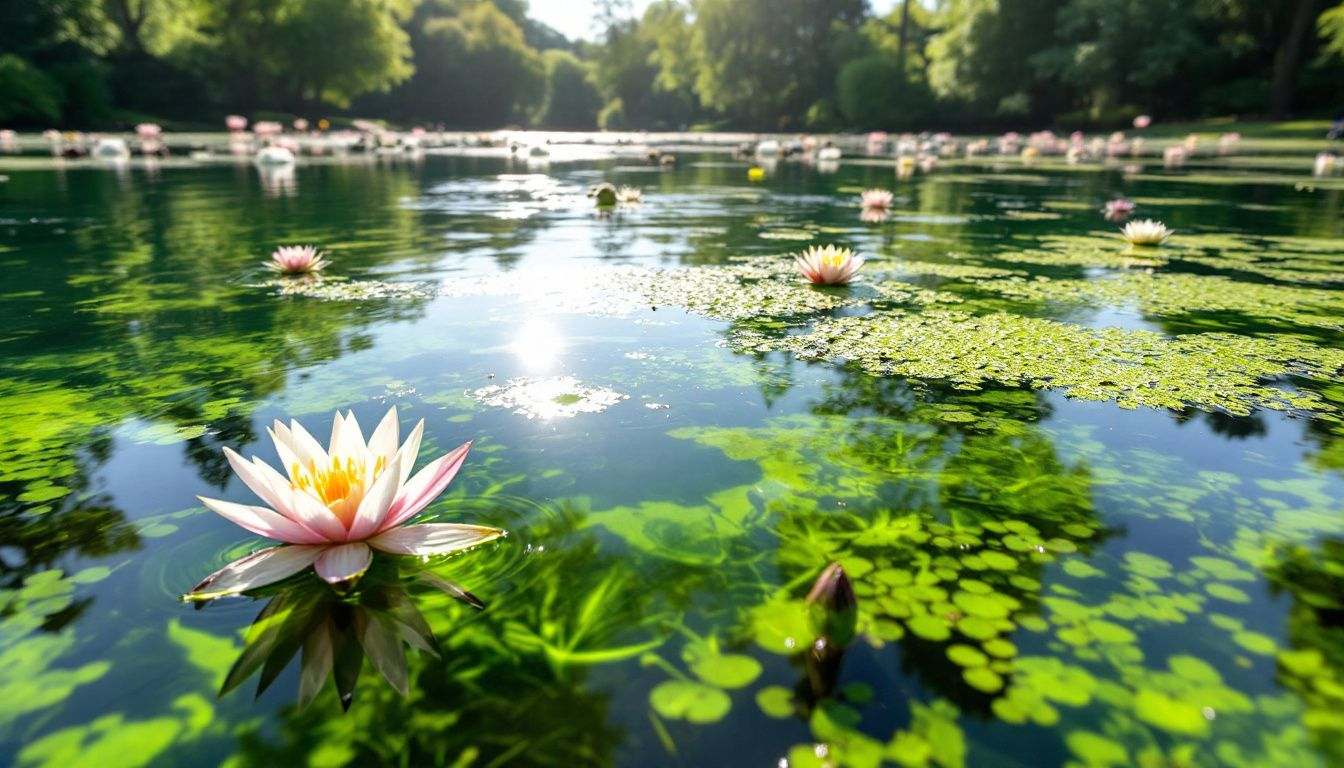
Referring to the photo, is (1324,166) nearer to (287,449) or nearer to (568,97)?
(287,449)

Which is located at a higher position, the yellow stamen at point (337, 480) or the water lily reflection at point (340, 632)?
the yellow stamen at point (337, 480)

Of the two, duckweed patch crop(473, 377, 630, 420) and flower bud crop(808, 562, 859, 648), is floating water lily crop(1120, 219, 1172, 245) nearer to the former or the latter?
duckweed patch crop(473, 377, 630, 420)

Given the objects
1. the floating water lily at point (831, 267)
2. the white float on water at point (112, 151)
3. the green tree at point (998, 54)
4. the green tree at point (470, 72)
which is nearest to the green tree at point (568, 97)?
the green tree at point (470, 72)

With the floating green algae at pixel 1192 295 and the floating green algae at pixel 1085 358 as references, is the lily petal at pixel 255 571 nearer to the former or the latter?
the floating green algae at pixel 1085 358

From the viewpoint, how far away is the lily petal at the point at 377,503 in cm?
165

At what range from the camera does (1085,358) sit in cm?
342

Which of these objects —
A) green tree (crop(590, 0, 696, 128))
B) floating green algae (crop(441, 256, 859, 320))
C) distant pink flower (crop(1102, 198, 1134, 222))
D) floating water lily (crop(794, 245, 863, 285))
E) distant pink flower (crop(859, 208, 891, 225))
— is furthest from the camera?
green tree (crop(590, 0, 696, 128))

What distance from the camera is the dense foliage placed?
2958cm

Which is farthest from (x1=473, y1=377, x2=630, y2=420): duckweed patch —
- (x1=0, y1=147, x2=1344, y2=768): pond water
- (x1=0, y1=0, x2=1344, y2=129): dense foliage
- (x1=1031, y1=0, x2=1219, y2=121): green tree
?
(x1=1031, y1=0, x2=1219, y2=121): green tree

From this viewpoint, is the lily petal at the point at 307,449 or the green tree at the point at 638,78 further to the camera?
the green tree at the point at 638,78

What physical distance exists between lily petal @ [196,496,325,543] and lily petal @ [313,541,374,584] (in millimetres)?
69

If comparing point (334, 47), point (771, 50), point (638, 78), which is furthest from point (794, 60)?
point (334, 47)

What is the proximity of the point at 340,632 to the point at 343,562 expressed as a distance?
166 mm

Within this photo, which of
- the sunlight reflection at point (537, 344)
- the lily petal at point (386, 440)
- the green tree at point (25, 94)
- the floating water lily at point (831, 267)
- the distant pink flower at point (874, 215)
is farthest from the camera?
the green tree at point (25, 94)
